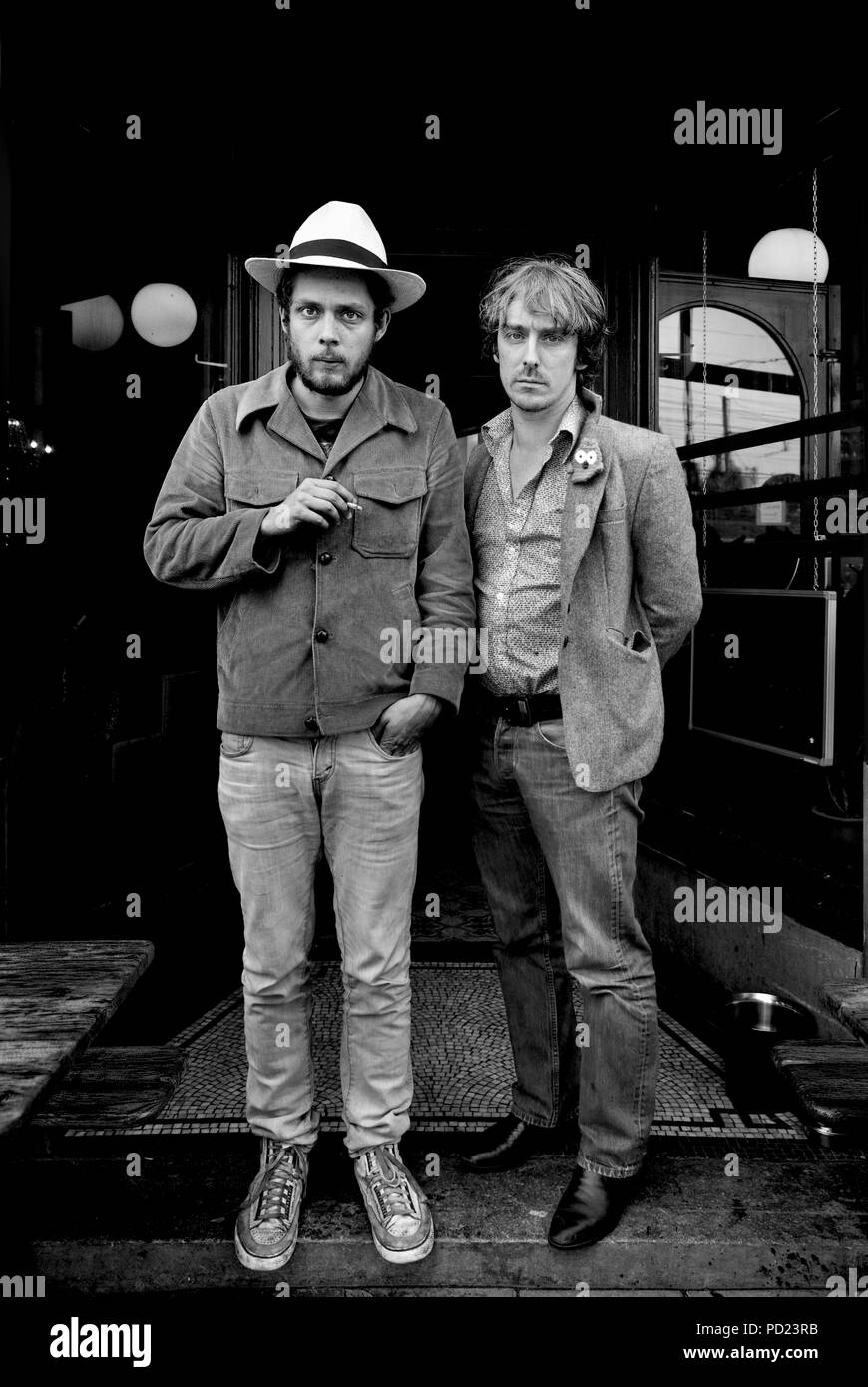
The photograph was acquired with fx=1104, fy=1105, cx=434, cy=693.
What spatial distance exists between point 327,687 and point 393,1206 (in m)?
1.15

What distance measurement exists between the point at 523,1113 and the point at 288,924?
2.73 feet

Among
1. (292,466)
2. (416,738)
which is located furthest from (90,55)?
(416,738)

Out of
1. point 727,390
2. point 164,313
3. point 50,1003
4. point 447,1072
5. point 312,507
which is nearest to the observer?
point 50,1003

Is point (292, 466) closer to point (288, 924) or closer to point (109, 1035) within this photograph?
point (288, 924)

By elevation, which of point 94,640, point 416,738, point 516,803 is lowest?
point 516,803

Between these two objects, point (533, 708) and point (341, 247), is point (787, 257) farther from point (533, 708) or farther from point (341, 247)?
point (533, 708)

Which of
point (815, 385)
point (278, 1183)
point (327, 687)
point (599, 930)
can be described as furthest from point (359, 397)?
point (815, 385)

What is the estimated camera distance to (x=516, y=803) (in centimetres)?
268

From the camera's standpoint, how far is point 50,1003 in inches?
74.9

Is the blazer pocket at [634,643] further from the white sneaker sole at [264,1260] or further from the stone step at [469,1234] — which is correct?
the white sneaker sole at [264,1260]

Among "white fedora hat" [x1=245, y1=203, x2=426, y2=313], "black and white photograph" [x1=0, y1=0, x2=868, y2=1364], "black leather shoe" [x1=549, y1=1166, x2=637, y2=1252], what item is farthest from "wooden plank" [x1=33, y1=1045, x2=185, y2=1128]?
"white fedora hat" [x1=245, y1=203, x2=426, y2=313]


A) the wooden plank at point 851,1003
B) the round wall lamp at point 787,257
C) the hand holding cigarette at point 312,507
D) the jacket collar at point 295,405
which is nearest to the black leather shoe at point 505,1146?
the wooden plank at point 851,1003

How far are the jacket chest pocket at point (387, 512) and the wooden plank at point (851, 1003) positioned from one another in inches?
50.5

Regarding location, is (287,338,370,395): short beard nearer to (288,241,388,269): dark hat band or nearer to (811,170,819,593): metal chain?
(288,241,388,269): dark hat band
